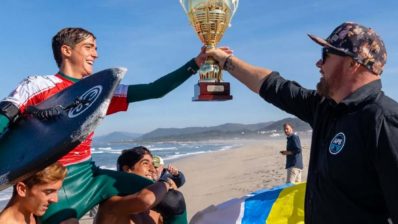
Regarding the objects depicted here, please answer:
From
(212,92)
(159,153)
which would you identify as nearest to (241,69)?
(212,92)

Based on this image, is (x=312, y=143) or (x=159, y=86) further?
(x=159, y=86)

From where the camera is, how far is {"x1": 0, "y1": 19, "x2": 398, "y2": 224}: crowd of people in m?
2.44

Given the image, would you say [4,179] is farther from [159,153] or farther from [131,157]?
[159,153]

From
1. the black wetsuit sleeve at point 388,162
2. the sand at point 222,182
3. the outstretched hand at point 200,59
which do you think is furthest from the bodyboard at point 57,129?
the sand at point 222,182

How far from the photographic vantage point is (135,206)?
364 centimetres

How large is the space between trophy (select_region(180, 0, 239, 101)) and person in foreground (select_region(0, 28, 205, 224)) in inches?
4.6

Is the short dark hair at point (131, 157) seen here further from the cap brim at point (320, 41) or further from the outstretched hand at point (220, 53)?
the cap brim at point (320, 41)

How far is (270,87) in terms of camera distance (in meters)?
3.20

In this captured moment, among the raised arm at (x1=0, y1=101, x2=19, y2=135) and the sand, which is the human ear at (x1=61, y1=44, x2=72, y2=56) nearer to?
the raised arm at (x1=0, y1=101, x2=19, y2=135)

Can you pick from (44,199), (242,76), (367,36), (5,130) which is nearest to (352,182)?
(367,36)

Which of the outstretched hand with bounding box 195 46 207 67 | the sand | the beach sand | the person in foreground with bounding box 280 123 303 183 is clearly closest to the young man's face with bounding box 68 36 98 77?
the outstretched hand with bounding box 195 46 207 67

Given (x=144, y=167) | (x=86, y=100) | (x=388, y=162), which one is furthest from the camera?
(x=144, y=167)

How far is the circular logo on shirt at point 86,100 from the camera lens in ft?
10.5

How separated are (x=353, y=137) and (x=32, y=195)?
1954 millimetres
